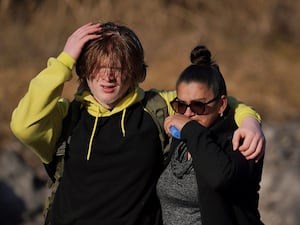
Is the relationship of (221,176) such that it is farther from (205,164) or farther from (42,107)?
(42,107)

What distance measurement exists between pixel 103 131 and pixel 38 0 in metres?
9.46

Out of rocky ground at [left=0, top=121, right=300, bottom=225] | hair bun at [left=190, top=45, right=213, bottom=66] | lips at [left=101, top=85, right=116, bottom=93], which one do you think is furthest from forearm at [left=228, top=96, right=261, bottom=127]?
rocky ground at [left=0, top=121, right=300, bottom=225]

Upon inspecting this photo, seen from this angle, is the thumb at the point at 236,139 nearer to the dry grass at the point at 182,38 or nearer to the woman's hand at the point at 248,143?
the woman's hand at the point at 248,143

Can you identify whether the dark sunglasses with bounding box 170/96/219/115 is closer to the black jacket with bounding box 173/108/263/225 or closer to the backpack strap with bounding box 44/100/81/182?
the black jacket with bounding box 173/108/263/225

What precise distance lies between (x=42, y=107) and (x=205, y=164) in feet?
2.36

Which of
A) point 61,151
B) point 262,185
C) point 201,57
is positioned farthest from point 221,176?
point 262,185

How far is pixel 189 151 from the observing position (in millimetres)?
3635

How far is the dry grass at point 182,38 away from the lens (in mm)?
10922

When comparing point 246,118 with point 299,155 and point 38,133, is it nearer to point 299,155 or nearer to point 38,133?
point 38,133

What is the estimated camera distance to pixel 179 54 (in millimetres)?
11609

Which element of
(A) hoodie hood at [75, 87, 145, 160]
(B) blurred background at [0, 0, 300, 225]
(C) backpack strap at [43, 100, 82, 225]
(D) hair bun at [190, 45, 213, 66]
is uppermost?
(B) blurred background at [0, 0, 300, 225]

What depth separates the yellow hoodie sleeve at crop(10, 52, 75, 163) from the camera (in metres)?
3.82

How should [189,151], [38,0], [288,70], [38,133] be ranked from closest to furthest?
[189,151] < [38,133] < [288,70] < [38,0]

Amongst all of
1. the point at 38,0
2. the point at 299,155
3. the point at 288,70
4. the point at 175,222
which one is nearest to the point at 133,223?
the point at 175,222
